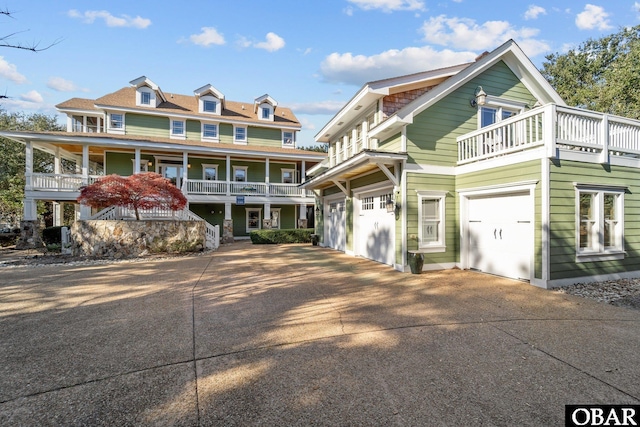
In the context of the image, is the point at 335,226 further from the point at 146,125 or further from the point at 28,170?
the point at 28,170

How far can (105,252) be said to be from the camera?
11055mm

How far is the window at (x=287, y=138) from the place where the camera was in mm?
23089

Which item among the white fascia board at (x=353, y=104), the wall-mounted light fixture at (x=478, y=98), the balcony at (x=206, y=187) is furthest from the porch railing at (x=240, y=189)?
the wall-mounted light fixture at (x=478, y=98)

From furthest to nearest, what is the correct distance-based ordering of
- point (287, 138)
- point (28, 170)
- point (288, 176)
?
1. point (287, 138)
2. point (288, 176)
3. point (28, 170)

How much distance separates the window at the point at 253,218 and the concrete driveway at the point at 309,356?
1467 cm

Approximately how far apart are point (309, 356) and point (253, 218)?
1864 cm

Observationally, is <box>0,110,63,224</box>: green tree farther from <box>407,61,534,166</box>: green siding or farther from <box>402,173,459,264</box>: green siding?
<box>407,61,534,166</box>: green siding

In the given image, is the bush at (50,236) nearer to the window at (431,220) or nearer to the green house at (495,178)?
the green house at (495,178)

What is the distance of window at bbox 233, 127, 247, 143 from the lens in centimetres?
2170

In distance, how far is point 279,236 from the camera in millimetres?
17344

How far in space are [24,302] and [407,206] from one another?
8925 millimetres

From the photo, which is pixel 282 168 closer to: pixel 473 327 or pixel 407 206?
pixel 407 206

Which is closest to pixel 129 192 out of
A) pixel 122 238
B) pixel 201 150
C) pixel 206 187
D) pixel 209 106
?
pixel 122 238

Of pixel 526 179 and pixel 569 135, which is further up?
pixel 569 135
